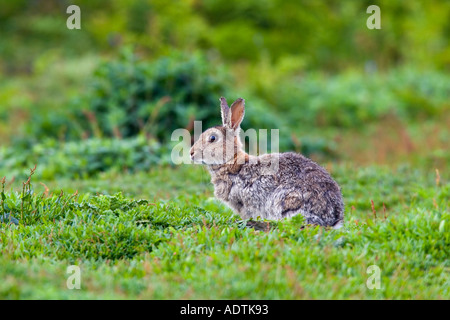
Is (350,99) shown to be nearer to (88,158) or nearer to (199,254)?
(88,158)

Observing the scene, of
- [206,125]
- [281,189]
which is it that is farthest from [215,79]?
[281,189]

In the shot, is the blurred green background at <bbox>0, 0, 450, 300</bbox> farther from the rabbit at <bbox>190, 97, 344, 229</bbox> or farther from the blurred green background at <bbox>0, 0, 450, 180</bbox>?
the rabbit at <bbox>190, 97, 344, 229</bbox>

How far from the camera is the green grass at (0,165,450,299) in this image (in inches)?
221

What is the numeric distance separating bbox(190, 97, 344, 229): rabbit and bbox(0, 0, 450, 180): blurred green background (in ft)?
16.5

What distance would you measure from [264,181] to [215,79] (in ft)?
27.5

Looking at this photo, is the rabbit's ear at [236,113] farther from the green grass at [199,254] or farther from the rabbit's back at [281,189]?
the green grass at [199,254]

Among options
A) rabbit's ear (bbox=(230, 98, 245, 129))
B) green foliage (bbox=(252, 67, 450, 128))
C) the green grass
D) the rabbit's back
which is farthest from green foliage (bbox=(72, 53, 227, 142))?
the green grass

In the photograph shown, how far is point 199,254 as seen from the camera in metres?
6.29

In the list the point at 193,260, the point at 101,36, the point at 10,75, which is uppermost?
the point at 101,36

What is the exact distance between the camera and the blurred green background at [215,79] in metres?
15.0
